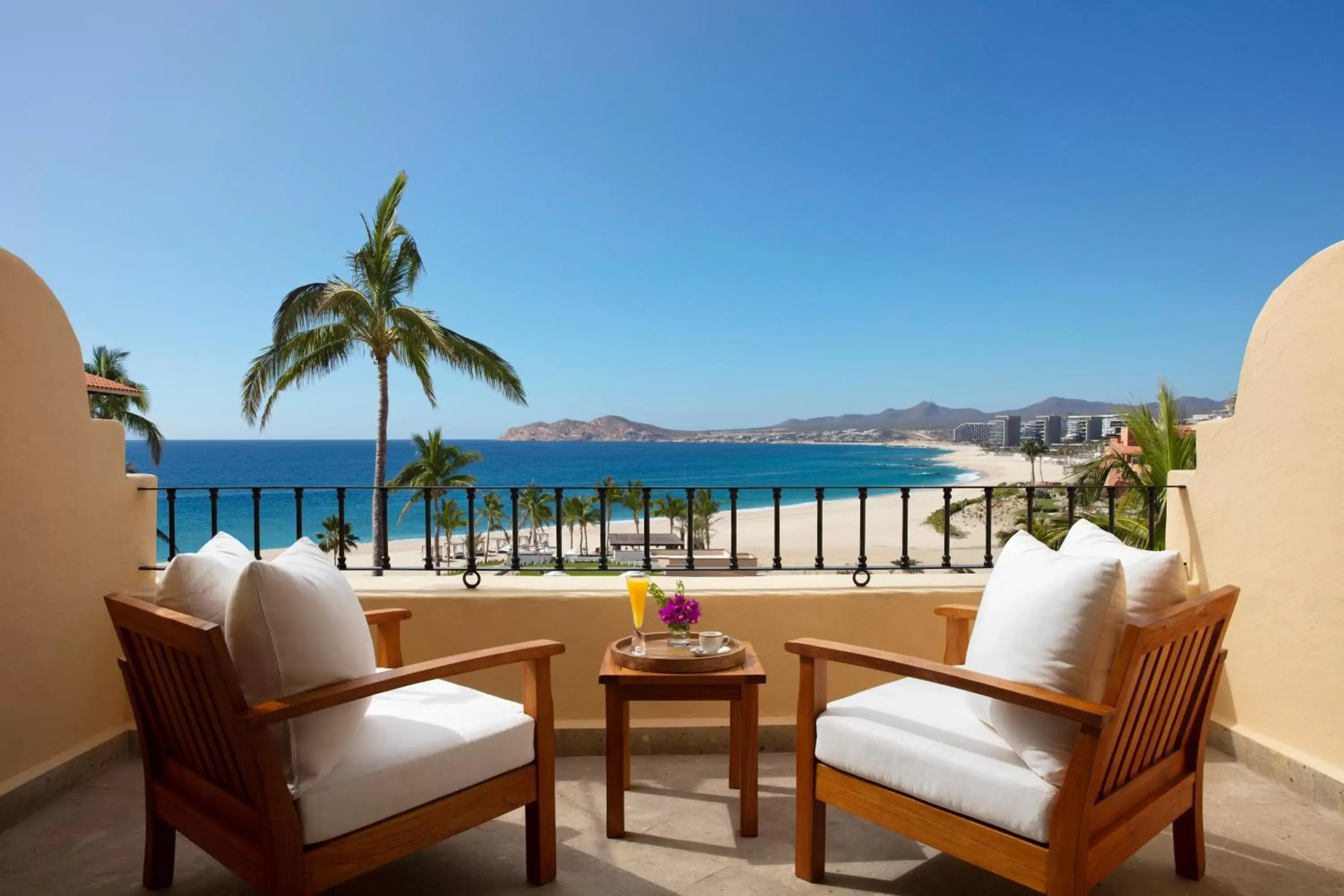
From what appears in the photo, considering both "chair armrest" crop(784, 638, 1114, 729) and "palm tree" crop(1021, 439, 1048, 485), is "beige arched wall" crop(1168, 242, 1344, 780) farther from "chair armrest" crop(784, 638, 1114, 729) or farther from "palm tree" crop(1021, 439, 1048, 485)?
"palm tree" crop(1021, 439, 1048, 485)

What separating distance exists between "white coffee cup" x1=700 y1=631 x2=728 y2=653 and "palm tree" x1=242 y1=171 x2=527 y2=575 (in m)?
12.2

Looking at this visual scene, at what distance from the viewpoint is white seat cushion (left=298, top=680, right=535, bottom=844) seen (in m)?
1.67

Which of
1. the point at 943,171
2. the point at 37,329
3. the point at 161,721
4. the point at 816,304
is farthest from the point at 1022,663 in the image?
the point at 816,304

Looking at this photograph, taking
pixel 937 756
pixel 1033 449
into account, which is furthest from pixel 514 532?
pixel 1033 449

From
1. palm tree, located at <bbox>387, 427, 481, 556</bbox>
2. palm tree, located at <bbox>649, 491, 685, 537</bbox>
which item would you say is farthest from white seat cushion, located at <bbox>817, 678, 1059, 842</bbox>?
palm tree, located at <bbox>387, 427, 481, 556</bbox>

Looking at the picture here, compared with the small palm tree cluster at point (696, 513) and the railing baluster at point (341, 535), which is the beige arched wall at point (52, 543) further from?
the small palm tree cluster at point (696, 513)

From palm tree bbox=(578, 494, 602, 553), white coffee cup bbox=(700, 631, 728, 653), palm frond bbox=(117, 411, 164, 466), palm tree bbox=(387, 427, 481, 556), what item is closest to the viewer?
white coffee cup bbox=(700, 631, 728, 653)

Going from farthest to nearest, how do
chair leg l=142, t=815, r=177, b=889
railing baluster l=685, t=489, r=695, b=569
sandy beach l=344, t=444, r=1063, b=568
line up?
sandy beach l=344, t=444, r=1063, b=568, railing baluster l=685, t=489, r=695, b=569, chair leg l=142, t=815, r=177, b=889

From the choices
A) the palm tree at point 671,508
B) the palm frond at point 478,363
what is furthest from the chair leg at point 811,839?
the palm tree at point 671,508

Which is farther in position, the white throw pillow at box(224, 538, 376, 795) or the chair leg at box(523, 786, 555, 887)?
the chair leg at box(523, 786, 555, 887)

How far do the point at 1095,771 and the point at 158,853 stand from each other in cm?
251

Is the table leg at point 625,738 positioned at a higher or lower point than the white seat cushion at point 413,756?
lower

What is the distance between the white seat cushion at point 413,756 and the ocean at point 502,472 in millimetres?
23237

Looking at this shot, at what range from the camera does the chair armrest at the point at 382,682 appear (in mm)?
1576
